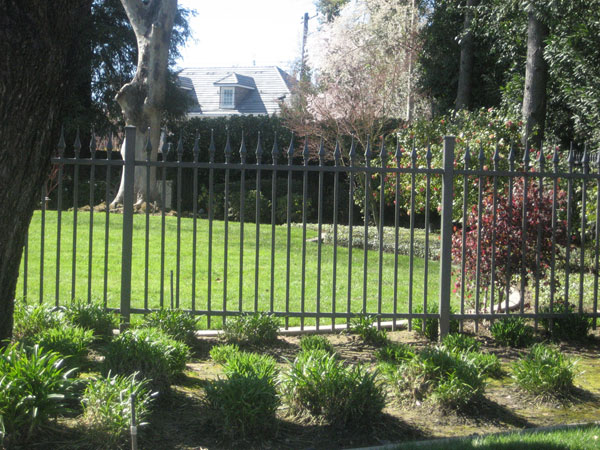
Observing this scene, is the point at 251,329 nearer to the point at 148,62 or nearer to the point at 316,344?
the point at 316,344

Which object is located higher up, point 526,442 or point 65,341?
point 65,341

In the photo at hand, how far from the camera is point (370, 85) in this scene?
20.4 meters

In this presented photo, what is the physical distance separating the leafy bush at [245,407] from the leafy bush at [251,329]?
1.79 m

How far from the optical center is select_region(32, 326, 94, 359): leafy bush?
4.22 meters

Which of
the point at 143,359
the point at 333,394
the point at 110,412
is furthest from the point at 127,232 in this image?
the point at 333,394

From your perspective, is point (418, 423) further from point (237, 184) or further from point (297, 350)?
point (237, 184)

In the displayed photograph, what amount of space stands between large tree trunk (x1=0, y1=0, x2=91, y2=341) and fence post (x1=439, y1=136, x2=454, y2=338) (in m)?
3.46

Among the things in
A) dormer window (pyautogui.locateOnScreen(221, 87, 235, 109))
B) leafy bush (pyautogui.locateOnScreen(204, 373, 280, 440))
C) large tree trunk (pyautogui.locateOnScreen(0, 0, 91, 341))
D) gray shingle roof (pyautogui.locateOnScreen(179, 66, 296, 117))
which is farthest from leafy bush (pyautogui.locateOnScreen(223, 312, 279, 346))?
dormer window (pyautogui.locateOnScreen(221, 87, 235, 109))

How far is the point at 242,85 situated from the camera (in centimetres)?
3722

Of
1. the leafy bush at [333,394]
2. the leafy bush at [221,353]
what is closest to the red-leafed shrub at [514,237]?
the leafy bush at [221,353]

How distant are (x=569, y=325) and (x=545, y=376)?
2.00 m

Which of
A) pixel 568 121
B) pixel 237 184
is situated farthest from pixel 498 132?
pixel 237 184

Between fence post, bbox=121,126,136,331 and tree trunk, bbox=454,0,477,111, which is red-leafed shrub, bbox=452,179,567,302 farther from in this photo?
tree trunk, bbox=454,0,477,111

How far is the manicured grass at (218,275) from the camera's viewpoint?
7.71 m
